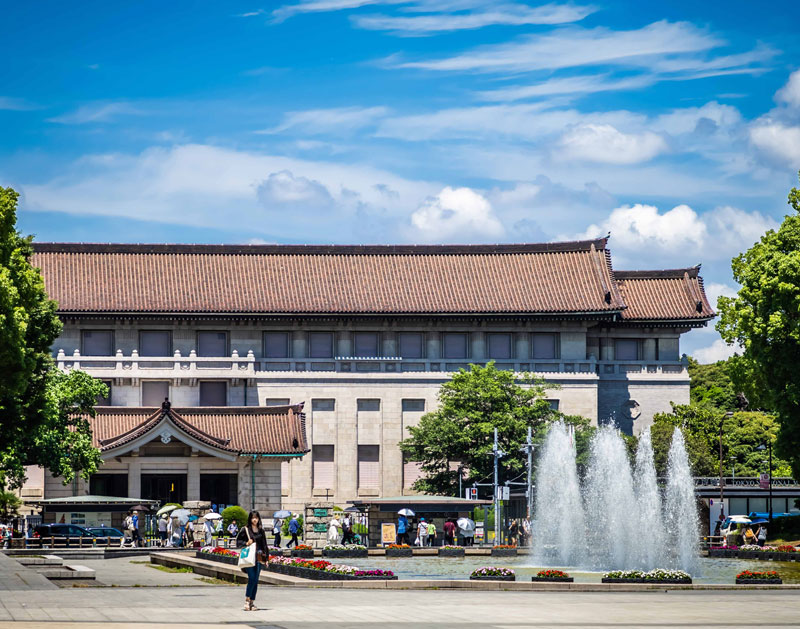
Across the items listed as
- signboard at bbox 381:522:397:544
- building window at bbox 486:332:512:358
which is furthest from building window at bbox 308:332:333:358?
signboard at bbox 381:522:397:544

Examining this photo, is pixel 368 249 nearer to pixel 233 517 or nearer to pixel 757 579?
pixel 233 517

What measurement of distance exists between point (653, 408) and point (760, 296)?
35.8m

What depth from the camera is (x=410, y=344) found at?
300 feet

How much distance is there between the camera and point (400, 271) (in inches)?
3671

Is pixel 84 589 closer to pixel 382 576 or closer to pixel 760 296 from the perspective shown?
pixel 382 576

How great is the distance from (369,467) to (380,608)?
210 feet

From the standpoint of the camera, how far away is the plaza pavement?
22320 millimetres

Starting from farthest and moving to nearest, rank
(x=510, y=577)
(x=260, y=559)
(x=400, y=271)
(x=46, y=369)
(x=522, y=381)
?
(x=400, y=271)
(x=522, y=381)
(x=46, y=369)
(x=510, y=577)
(x=260, y=559)

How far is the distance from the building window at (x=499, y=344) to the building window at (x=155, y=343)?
20523 millimetres

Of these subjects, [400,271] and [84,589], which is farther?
[400,271]

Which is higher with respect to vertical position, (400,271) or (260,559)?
(400,271)

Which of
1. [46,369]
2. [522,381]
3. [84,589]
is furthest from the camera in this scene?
[522,381]

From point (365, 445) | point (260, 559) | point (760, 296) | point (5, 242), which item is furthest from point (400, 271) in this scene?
point (260, 559)

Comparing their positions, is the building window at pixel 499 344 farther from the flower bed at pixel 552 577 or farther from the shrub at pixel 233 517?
the flower bed at pixel 552 577
